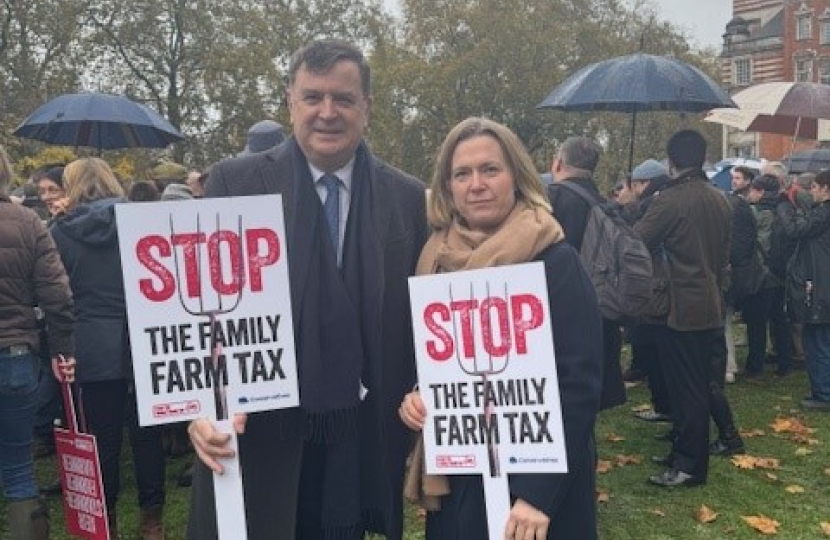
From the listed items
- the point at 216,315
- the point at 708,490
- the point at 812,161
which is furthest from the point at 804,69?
the point at 216,315

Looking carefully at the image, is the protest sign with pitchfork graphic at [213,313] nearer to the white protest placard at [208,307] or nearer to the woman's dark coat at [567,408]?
the white protest placard at [208,307]

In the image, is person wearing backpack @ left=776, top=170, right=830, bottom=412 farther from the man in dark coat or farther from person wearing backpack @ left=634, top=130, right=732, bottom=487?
the man in dark coat

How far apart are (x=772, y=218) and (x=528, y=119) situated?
100 feet

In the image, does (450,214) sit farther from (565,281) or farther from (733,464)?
(733,464)

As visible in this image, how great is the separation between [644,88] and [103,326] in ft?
13.7

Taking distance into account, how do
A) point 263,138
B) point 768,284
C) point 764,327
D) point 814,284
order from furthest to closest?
point 764,327 < point 768,284 < point 814,284 < point 263,138

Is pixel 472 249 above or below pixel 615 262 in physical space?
above

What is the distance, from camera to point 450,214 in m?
2.72

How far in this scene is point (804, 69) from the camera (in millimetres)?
62406

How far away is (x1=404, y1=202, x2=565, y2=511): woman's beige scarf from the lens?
248 centimetres

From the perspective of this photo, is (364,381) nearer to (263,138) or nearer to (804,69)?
(263,138)

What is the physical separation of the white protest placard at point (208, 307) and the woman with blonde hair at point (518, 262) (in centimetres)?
45

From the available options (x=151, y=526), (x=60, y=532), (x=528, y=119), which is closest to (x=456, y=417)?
(x=151, y=526)

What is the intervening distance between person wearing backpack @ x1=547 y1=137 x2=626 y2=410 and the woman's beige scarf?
251 centimetres
